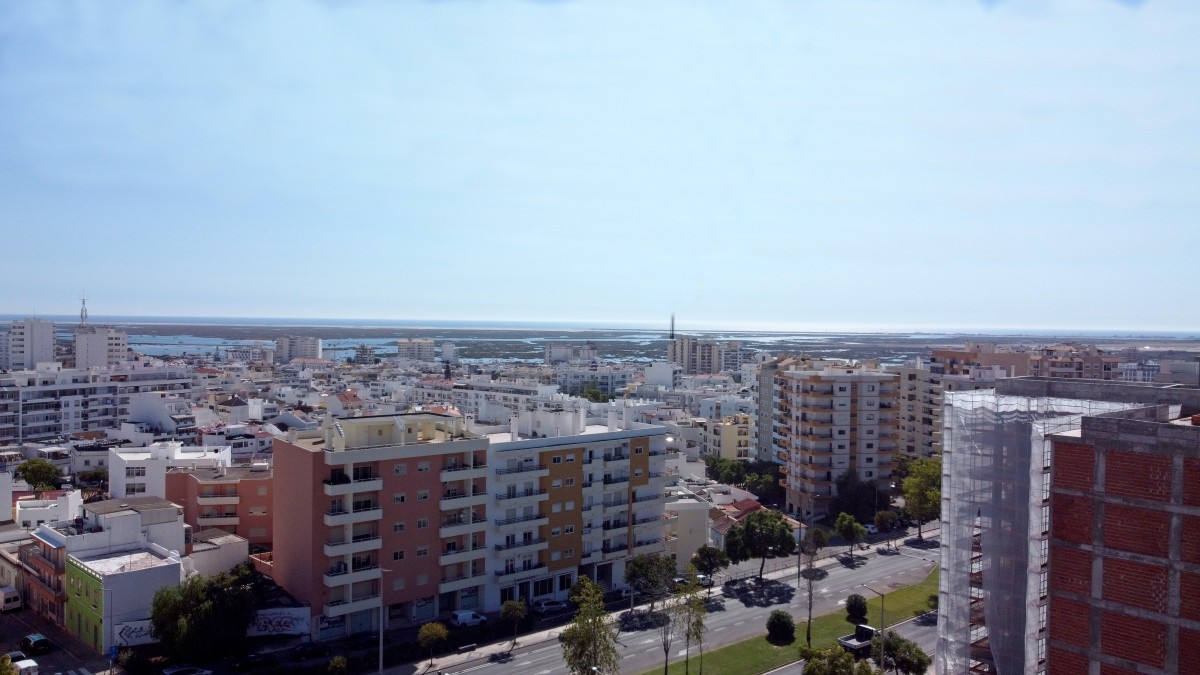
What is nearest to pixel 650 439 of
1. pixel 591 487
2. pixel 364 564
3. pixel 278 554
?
pixel 591 487

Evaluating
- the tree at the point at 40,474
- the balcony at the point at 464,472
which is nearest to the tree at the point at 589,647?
the balcony at the point at 464,472

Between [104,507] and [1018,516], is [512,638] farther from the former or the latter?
[1018,516]

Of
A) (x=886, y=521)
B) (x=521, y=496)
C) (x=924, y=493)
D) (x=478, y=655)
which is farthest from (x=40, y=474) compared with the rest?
(x=924, y=493)

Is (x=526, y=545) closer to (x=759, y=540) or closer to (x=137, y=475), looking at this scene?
(x=759, y=540)

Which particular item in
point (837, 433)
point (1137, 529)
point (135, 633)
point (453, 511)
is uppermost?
point (1137, 529)

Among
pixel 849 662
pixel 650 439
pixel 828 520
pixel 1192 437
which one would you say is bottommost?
pixel 828 520
